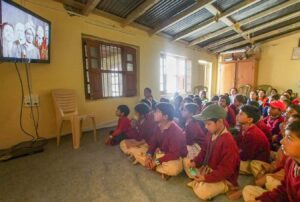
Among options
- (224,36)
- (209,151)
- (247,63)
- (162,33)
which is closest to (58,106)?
(209,151)

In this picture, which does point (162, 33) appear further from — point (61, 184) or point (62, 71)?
point (61, 184)

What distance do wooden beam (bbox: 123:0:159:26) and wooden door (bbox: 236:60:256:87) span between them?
5280 mm

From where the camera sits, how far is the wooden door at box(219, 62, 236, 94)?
7302mm

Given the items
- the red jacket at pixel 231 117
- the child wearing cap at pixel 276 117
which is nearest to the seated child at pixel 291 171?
the child wearing cap at pixel 276 117

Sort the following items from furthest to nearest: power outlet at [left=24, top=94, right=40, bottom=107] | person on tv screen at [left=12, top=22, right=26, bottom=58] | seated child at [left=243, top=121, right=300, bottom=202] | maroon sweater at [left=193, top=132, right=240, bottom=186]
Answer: power outlet at [left=24, top=94, right=40, bottom=107], person on tv screen at [left=12, top=22, right=26, bottom=58], maroon sweater at [left=193, top=132, right=240, bottom=186], seated child at [left=243, top=121, right=300, bottom=202]

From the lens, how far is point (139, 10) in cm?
349

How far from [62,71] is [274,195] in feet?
11.3

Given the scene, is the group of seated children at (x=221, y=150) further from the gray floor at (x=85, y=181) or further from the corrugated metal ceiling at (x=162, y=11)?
the corrugated metal ceiling at (x=162, y=11)

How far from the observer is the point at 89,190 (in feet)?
5.58

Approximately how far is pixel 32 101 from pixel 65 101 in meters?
0.50

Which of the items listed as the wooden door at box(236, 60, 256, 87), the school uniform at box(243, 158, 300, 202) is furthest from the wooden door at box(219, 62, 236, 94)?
the school uniform at box(243, 158, 300, 202)

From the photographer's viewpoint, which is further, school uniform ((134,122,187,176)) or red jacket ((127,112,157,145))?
red jacket ((127,112,157,145))

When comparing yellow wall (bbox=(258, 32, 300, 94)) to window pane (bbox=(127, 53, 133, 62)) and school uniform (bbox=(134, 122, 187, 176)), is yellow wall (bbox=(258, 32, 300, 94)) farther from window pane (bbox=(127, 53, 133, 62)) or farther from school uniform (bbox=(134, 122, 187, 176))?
school uniform (bbox=(134, 122, 187, 176))

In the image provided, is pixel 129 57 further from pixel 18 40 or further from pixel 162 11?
pixel 18 40
